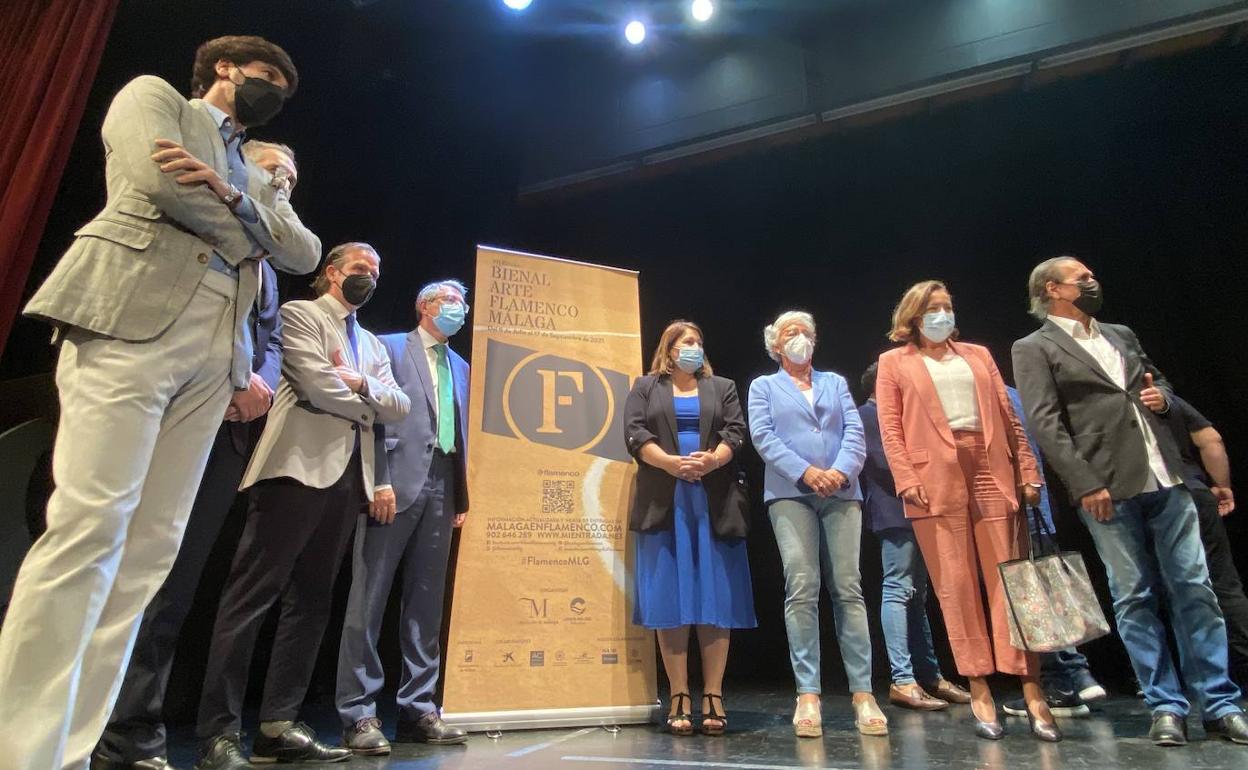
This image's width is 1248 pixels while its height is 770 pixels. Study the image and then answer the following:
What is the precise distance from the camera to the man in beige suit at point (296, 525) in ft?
6.41

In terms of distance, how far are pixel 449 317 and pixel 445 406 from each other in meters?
0.36

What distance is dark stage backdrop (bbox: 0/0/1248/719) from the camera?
3744mm

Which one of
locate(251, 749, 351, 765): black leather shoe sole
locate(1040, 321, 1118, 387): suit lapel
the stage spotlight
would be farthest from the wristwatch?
the stage spotlight

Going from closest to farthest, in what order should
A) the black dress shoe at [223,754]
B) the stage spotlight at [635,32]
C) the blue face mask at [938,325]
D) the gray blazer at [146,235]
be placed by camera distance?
the gray blazer at [146,235] < the black dress shoe at [223,754] < the blue face mask at [938,325] < the stage spotlight at [635,32]

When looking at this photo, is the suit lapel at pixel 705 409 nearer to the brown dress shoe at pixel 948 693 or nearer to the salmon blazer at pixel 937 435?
the salmon blazer at pixel 937 435

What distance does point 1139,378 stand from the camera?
2420 millimetres

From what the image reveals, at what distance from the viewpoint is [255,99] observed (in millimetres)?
1592

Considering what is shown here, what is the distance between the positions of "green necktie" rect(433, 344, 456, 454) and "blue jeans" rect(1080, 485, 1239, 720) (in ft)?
7.46

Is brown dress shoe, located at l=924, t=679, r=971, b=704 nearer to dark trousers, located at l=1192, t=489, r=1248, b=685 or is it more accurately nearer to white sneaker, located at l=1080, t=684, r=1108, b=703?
white sneaker, located at l=1080, t=684, r=1108, b=703

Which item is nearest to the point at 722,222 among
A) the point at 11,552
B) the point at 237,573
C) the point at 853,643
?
the point at 853,643

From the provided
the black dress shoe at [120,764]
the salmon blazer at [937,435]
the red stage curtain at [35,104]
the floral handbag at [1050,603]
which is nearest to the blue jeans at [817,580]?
the salmon blazer at [937,435]

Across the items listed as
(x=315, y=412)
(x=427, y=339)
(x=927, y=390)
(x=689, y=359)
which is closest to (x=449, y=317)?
(x=427, y=339)

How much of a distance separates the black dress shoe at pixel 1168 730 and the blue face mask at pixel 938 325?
133 cm

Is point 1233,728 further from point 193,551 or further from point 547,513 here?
point 193,551
